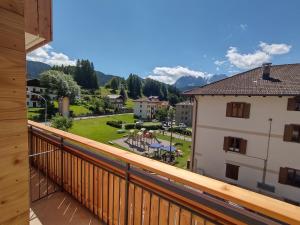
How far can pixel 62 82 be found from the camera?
38.3 m

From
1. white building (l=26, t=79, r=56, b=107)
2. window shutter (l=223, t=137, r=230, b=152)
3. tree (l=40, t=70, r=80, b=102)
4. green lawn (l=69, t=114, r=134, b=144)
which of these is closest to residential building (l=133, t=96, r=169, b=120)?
green lawn (l=69, t=114, r=134, b=144)

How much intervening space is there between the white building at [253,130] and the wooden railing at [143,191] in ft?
34.6

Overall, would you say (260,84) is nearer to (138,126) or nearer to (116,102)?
(138,126)

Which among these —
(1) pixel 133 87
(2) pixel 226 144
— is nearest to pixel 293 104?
(2) pixel 226 144

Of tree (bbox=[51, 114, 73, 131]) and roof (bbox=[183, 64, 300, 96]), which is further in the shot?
tree (bbox=[51, 114, 73, 131])

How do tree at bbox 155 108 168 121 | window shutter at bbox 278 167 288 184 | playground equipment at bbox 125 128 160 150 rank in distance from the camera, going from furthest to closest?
tree at bbox 155 108 168 121
playground equipment at bbox 125 128 160 150
window shutter at bbox 278 167 288 184

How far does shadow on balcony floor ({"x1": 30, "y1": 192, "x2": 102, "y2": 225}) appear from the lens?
2.12 meters

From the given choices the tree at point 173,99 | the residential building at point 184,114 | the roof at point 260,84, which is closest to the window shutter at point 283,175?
the roof at point 260,84

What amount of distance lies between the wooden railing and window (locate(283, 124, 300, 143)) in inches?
427

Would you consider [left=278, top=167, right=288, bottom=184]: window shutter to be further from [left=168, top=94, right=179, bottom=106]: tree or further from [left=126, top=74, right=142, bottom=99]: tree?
[left=126, top=74, right=142, bottom=99]: tree

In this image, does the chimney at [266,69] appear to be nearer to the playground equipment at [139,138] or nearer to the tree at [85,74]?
the playground equipment at [139,138]

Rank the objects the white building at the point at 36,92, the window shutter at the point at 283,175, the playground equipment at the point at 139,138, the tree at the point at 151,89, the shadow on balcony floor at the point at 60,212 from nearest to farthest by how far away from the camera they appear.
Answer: the shadow on balcony floor at the point at 60,212, the window shutter at the point at 283,175, the playground equipment at the point at 139,138, the white building at the point at 36,92, the tree at the point at 151,89

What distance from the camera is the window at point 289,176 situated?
9.77 m

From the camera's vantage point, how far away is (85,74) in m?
66.8
